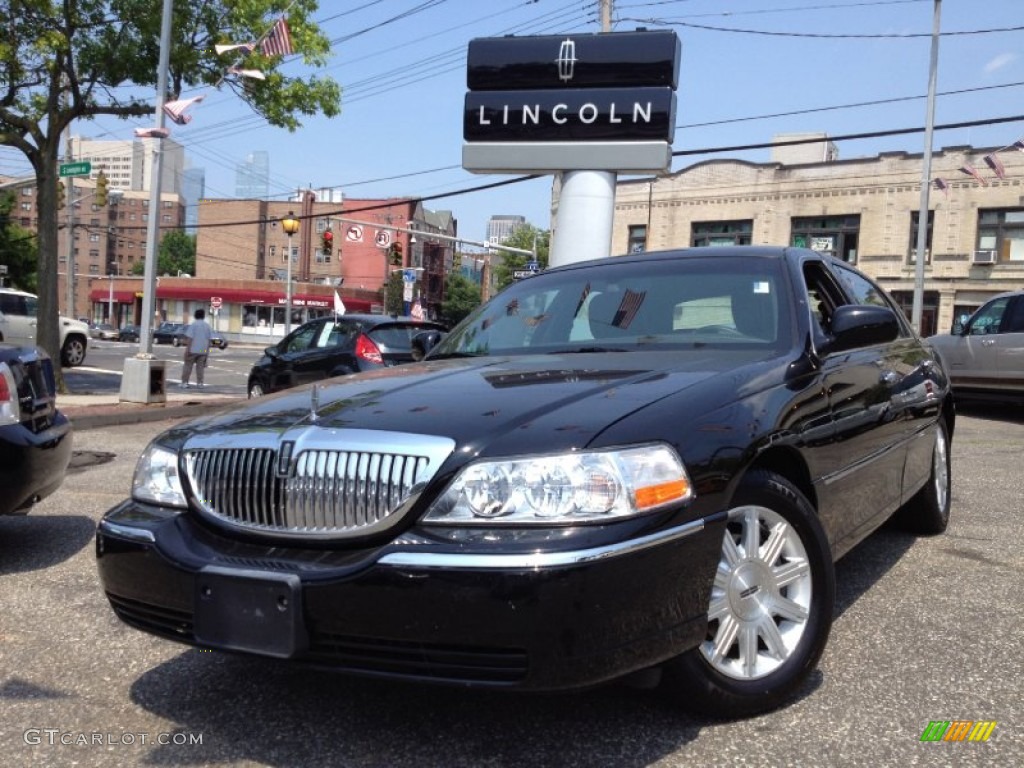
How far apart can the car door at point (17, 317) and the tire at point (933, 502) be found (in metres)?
21.4

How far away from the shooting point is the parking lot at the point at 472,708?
254 centimetres

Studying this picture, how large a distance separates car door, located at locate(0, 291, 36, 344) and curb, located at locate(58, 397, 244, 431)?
10.9 meters

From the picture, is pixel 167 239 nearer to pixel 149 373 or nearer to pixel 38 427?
pixel 149 373

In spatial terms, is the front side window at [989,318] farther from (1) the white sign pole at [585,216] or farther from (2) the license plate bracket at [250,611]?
(2) the license plate bracket at [250,611]

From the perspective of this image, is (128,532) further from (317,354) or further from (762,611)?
(317,354)

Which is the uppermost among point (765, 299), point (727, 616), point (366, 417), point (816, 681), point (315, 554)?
point (765, 299)

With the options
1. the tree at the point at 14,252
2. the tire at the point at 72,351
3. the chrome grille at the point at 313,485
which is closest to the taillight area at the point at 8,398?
the chrome grille at the point at 313,485

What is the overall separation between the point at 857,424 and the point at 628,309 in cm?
102

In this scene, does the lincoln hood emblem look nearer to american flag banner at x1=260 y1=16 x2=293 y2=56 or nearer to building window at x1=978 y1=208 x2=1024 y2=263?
american flag banner at x1=260 y1=16 x2=293 y2=56

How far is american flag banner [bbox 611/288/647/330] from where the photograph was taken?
12.5 ft

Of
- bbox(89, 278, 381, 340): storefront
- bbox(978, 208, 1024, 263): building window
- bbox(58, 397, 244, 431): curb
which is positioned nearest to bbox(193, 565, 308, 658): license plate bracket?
bbox(58, 397, 244, 431): curb

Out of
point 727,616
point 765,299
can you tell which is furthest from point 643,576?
point 765,299

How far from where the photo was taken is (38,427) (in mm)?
4742

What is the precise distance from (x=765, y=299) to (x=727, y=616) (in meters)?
1.46
